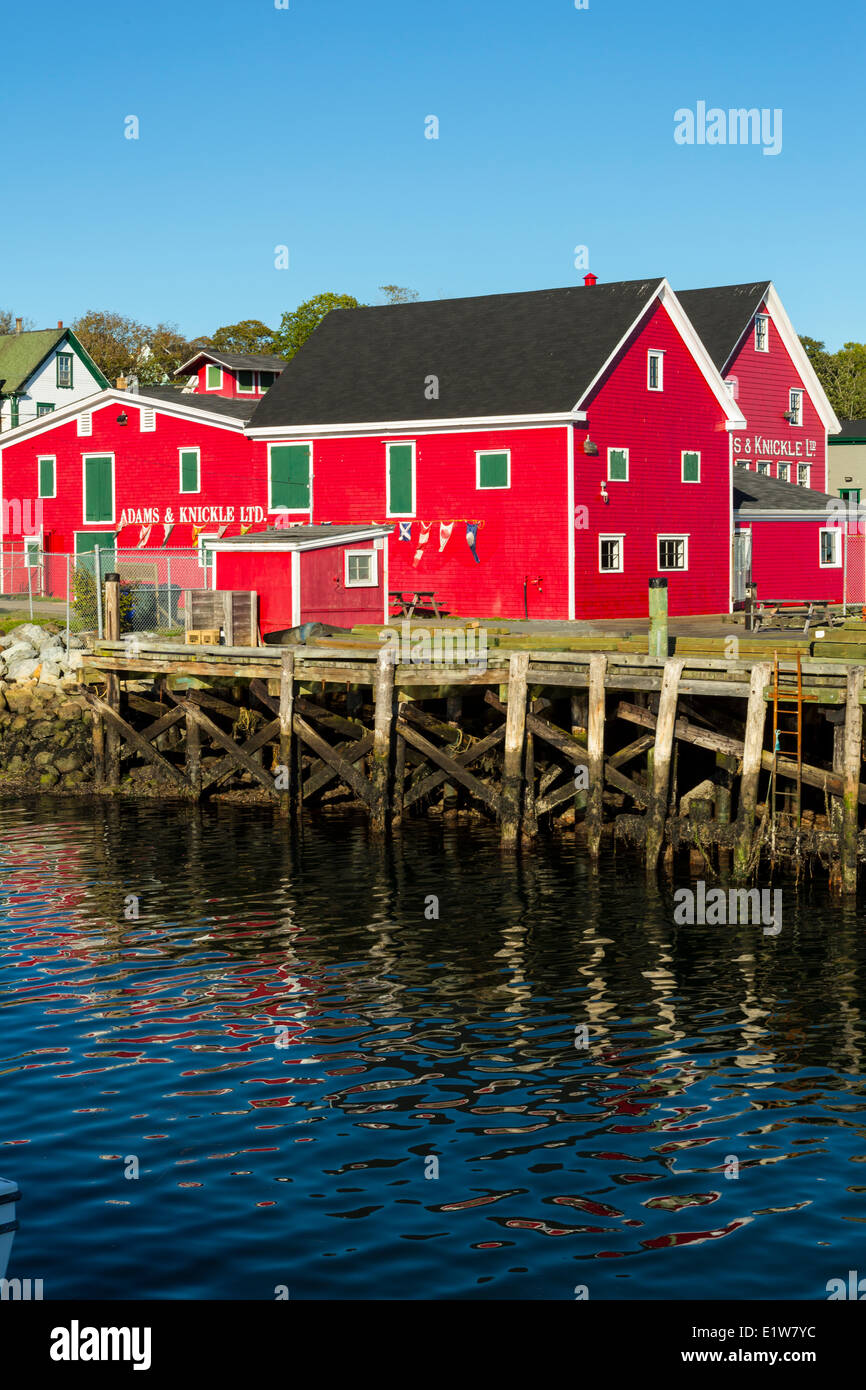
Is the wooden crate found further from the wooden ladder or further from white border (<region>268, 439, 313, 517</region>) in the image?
the wooden ladder

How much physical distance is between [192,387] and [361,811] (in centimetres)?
3095

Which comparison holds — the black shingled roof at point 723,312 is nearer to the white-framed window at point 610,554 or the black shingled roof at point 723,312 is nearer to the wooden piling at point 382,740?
the white-framed window at point 610,554

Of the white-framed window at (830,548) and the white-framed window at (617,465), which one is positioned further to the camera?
the white-framed window at (830,548)

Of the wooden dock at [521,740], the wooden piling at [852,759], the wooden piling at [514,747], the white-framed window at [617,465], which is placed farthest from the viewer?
the white-framed window at [617,465]

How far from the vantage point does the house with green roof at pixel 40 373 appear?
→ 83250mm

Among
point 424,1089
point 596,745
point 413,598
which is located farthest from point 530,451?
point 424,1089

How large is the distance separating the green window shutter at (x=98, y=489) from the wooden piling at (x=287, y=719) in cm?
2180

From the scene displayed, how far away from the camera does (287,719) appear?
27.6m

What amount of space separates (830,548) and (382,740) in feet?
95.9

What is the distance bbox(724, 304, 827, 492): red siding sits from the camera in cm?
5766

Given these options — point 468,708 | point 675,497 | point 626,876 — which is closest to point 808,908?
point 626,876

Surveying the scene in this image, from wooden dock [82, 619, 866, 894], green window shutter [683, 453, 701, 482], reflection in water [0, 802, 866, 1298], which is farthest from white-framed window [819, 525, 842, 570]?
reflection in water [0, 802, 866, 1298]

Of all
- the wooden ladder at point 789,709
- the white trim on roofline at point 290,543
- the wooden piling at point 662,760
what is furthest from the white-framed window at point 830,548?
the wooden piling at point 662,760

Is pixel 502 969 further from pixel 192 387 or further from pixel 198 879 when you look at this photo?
pixel 192 387
